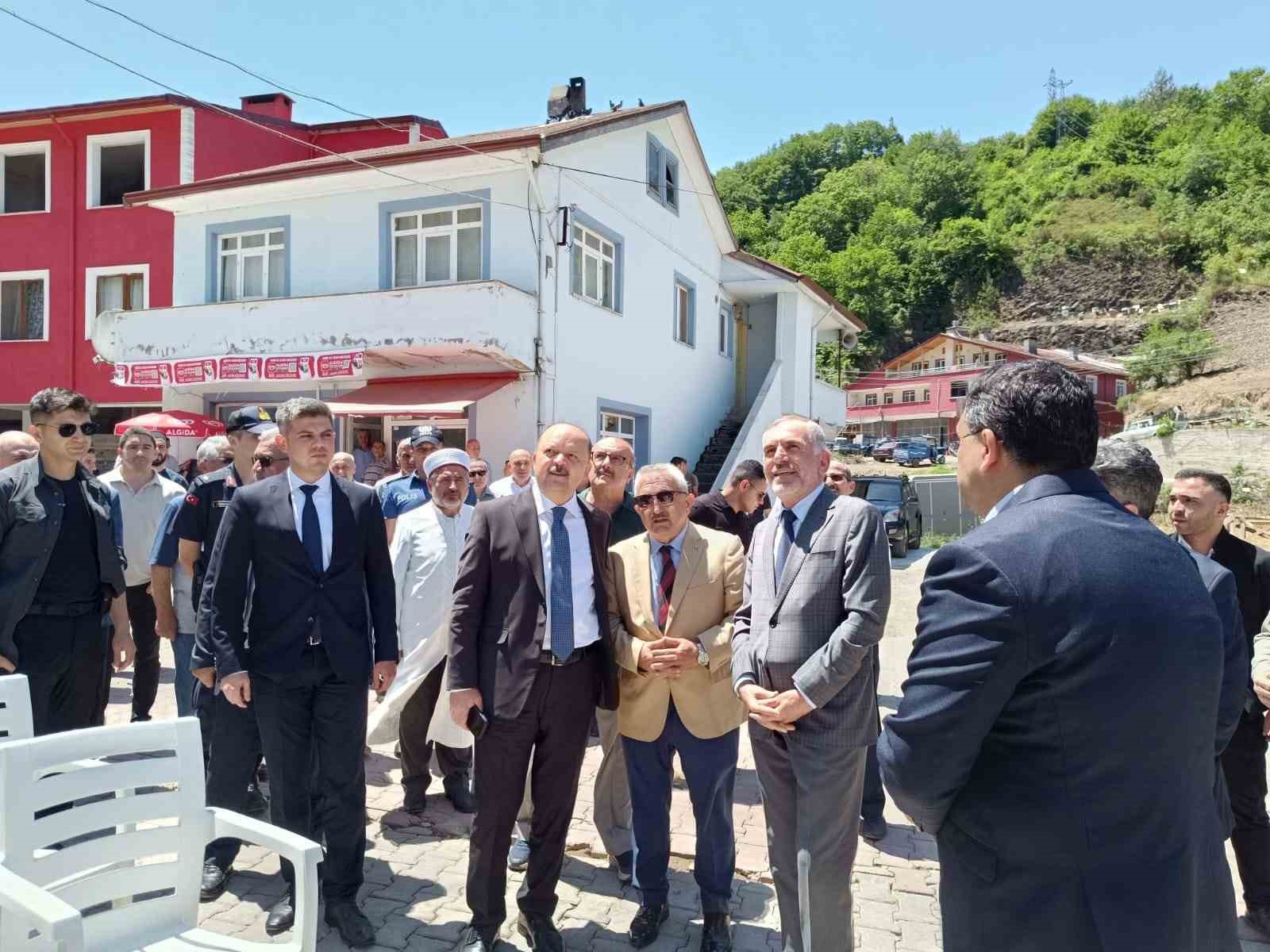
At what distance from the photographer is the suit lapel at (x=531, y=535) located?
3.30m

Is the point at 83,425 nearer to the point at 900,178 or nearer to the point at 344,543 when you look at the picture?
the point at 344,543

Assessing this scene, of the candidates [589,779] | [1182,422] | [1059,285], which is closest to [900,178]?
[1059,285]

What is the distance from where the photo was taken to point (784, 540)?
3221 millimetres

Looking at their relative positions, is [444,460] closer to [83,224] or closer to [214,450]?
[214,450]

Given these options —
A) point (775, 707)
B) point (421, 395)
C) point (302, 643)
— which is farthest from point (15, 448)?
point (421, 395)

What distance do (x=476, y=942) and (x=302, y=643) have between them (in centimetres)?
134

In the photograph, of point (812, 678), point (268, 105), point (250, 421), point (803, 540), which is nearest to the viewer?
point (812, 678)

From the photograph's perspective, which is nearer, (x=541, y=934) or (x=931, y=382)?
(x=541, y=934)

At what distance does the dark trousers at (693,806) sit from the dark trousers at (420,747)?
65.5 inches

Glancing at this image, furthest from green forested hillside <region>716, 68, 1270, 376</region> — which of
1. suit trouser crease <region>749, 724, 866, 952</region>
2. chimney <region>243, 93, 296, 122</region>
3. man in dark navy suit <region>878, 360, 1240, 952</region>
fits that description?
man in dark navy suit <region>878, 360, 1240, 952</region>

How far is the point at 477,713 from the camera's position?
323 centimetres

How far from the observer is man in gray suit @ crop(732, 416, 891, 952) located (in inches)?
113

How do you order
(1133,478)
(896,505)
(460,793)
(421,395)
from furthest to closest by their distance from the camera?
(896,505), (421,395), (460,793), (1133,478)

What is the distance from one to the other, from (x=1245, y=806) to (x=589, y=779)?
3.34 meters
